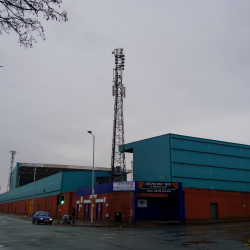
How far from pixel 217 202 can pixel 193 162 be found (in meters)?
6.83

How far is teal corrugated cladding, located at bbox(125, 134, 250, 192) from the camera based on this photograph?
44.7 m

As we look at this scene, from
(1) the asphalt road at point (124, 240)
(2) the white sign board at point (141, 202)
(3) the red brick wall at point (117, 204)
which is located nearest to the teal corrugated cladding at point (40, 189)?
(3) the red brick wall at point (117, 204)

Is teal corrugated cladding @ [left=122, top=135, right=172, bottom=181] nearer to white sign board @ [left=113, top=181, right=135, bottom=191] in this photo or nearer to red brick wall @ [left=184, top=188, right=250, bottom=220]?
red brick wall @ [left=184, top=188, right=250, bottom=220]

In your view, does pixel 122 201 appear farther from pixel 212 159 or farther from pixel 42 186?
pixel 42 186

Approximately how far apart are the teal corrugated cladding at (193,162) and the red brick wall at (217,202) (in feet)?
6.99

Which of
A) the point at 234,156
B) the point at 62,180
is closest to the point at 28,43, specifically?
the point at 234,156

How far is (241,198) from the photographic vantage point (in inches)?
1865

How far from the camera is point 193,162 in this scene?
46.2 metres

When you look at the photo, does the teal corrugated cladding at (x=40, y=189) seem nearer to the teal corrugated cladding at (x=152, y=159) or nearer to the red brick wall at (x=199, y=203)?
the red brick wall at (x=199, y=203)

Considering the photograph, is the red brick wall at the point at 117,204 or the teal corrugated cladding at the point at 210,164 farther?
the teal corrugated cladding at the point at 210,164

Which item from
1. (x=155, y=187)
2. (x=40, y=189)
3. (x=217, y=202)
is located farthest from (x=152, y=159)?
(x=40, y=189)

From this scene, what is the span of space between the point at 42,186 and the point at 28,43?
229 feet

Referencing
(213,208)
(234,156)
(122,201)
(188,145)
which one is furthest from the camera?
(234,156)

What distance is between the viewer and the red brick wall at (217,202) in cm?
4053
